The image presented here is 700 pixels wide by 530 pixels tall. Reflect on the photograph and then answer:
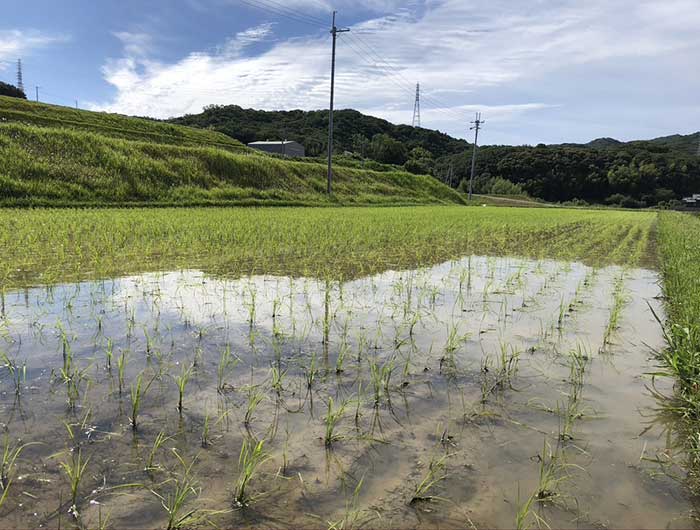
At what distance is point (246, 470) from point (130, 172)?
1726 cm

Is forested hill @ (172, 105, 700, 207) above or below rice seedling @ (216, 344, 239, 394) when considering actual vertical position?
above

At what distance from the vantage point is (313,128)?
70.9m

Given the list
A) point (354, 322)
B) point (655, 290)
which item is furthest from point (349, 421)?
point (655, 290)

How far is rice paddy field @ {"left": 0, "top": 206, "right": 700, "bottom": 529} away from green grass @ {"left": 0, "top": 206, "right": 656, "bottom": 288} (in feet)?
1.51

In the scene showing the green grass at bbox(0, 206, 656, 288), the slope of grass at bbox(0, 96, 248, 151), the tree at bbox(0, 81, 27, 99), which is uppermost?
the tree at bbox(0, 81, 27, 99)

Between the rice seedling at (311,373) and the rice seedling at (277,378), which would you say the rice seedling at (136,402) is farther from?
the rice seedling at (311,373)

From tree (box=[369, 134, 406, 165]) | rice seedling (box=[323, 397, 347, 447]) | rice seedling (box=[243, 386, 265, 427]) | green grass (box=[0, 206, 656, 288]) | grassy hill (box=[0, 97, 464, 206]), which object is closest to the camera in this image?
rice seedling (box=[323, 397, 347, 447])

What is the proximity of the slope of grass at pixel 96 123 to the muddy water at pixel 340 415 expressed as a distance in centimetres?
2290

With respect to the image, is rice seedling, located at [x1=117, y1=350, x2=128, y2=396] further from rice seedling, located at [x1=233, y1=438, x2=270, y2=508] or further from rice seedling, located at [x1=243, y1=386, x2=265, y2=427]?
rice seedling, located at [x1=233, y1=438, x2=270, y2=508]

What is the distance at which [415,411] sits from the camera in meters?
2.38

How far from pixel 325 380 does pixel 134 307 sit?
222 cm

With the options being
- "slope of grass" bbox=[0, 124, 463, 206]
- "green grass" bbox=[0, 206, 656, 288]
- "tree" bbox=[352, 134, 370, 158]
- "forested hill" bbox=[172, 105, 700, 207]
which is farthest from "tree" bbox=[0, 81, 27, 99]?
"green grass" bbox=[0, 206, 656, 288]

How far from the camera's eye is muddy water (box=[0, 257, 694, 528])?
1.65 m

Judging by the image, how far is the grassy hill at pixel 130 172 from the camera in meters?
14.1
